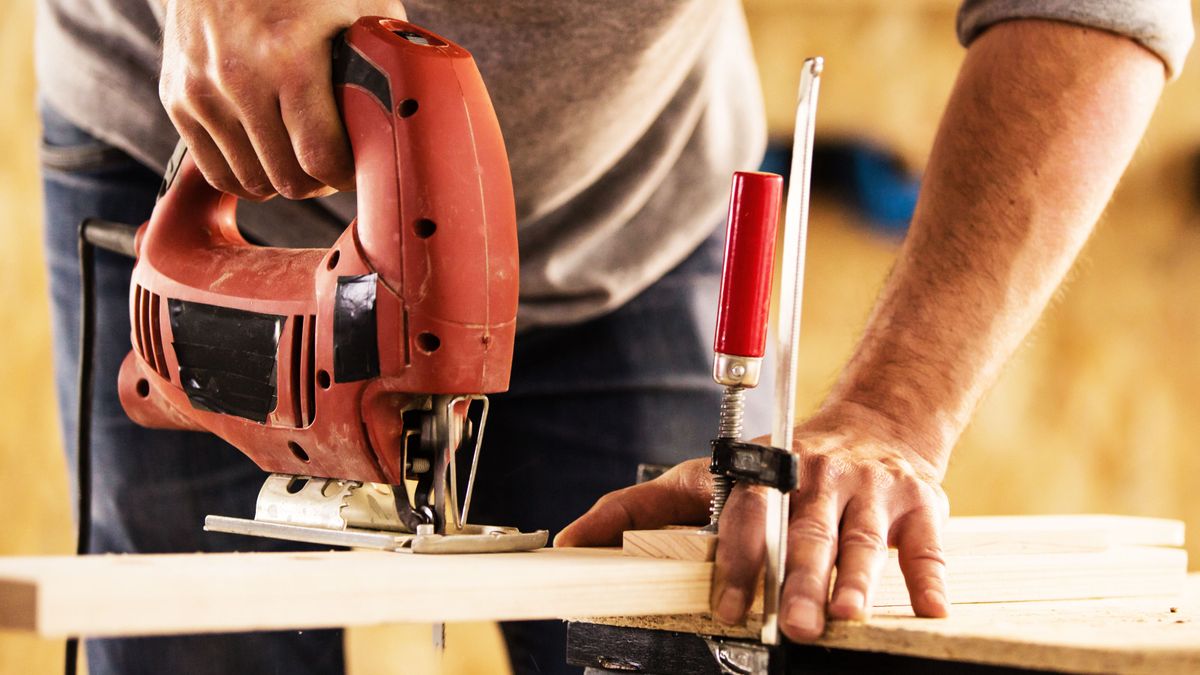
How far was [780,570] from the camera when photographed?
915 mm

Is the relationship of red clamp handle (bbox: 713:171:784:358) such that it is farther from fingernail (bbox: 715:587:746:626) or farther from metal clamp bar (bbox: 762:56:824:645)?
fingernail (bbox: 715:587:746:626)

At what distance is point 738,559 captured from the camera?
936mm

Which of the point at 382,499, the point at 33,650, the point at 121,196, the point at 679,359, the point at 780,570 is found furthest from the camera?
the point at 33,650

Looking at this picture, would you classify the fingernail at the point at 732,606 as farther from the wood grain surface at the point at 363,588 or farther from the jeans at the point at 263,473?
the jeans at the point at 263,473

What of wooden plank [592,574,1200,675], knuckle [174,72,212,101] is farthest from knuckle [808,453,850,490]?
knuckle [174,72,212,101]

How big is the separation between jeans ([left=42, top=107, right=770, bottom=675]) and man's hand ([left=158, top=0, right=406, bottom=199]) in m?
0.48

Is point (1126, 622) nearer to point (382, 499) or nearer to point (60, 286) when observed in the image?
point (382, 499)

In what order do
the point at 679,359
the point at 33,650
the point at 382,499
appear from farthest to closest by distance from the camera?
the point at 33,650 → the point at 679,359 → the point at 382,499

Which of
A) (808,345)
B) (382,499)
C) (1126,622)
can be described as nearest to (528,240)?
(382,499)

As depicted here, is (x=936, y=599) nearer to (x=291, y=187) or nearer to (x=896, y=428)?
(x=896, y=428)

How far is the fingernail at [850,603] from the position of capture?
880 millimetres

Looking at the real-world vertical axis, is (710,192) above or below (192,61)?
above

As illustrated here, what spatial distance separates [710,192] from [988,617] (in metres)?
0.84

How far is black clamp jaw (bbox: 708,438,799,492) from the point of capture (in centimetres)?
91
